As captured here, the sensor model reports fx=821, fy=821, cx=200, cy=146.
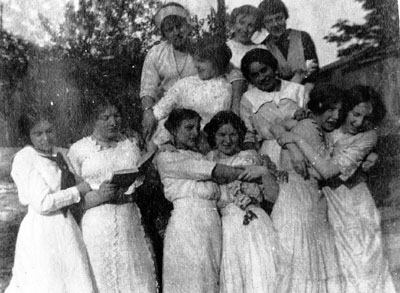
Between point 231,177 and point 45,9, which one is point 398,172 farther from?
point 45,9

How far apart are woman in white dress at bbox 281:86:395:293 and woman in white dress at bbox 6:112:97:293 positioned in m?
1.38

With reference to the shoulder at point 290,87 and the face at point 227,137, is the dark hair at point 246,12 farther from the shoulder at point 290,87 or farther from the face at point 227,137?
the face at point 227,137

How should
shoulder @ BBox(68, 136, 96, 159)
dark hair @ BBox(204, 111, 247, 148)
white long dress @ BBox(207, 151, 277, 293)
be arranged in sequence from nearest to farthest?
white long dress @ BBox(207, 151, 277, 293) → dark hair @ BBox(204, 111, 247, 148) → shoulder @ BBox(68, 136, 96, 159)

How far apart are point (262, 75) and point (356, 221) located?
106 cm

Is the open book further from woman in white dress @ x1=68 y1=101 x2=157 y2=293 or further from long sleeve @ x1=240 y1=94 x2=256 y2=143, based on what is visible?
long sleeve @ x1=240 y1=94 x2=256 y2=143

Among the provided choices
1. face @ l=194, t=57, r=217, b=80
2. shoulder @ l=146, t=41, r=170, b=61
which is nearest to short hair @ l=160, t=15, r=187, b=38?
shoulder @ l=146, t=41, r=170, b=61

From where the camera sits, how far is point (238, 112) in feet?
17.0

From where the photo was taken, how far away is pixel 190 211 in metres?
4.86

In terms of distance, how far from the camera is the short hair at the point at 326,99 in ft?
16.3

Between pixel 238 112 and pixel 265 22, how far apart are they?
2.12 feet

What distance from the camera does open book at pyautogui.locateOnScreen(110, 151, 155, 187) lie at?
192 inches

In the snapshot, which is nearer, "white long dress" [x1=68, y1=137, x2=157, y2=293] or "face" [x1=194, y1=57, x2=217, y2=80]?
"white long dress" [x1=68, y1=137, x2=157, y2=293]

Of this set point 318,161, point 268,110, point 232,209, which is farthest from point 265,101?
point 232,209

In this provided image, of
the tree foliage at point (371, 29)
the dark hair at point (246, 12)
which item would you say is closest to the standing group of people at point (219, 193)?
the dark hair at point (246, 12)
